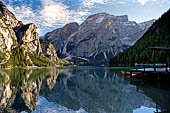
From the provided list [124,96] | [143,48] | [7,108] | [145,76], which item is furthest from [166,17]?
[7,108]

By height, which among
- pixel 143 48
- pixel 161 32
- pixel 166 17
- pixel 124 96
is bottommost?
pixel 124 96

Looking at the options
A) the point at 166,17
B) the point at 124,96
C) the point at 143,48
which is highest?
the point at 166,17

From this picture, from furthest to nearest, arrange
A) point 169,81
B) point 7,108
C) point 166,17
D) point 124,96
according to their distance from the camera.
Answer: point 166,17, point 169,81, point 124,96, point 7,108

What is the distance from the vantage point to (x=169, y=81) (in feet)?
124

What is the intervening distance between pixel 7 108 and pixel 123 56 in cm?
15029

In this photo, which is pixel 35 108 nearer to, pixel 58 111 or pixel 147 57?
pixel 58 111

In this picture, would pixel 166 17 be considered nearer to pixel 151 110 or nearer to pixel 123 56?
pixel 123 56

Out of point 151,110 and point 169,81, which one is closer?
point 151,110

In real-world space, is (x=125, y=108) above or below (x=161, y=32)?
below

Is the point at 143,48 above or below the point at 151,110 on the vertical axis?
above

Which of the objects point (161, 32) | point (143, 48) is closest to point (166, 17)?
point (161, 32)

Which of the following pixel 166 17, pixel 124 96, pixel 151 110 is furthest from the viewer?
pixel 166 17

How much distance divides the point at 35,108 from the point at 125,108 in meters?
10.1

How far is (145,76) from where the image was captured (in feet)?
157
